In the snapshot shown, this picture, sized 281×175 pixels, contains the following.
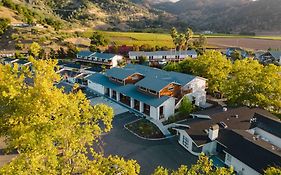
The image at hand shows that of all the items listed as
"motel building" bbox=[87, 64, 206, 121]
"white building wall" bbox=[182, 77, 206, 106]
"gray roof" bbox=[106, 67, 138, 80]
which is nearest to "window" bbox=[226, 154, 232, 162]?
"motel building" bbox=[87, 64, 206, 121]

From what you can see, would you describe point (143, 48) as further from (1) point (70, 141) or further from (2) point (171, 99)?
(1) point (70, 141)

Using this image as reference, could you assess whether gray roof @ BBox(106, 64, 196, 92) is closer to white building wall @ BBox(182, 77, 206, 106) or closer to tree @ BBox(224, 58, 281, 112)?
white building wall @ BBox(182, 77, 206, 106)

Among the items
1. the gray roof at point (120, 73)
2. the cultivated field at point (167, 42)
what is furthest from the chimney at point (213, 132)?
the cultivated field at point (167, 42)

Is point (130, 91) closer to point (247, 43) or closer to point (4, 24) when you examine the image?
point (4, 24)

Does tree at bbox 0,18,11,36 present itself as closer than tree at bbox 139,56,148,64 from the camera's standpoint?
No

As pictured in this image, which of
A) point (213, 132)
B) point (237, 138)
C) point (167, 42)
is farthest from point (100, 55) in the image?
point (237, 138)
